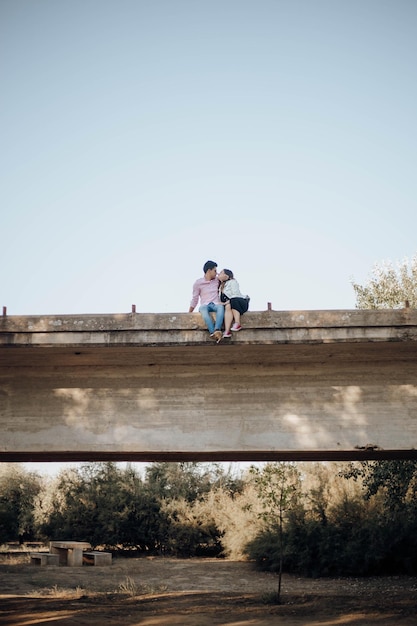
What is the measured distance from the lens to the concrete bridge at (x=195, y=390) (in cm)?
854

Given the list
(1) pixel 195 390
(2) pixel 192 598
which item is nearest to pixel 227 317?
(1) pixel 195 390

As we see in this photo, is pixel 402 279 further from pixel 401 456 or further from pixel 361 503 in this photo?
pixel 401 456

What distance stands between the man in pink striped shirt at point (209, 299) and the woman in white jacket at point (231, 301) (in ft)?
0.26

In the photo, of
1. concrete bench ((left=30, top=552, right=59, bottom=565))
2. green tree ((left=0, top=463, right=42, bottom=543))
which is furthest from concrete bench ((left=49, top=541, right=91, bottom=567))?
green tree ((left=0, top=463, right=42, bottom=543))

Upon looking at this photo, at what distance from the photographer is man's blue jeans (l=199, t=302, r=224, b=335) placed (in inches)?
329

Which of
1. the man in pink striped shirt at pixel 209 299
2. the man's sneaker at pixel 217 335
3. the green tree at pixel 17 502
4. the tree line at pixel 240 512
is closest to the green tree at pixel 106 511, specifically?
the tree line at pixel 240 512

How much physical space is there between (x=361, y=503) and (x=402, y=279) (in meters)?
8.53

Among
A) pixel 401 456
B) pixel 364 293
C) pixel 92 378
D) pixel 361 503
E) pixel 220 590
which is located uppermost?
pixel 364 293

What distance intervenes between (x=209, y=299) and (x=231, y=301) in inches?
22.9

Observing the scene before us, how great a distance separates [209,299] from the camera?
9156 mm

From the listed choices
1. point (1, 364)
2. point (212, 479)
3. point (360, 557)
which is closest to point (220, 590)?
point (360, 557)

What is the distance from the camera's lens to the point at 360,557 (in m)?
21.1

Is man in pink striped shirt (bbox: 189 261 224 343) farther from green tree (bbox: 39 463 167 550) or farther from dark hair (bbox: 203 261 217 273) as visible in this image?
green tree (bbox: 39 463 167 550)

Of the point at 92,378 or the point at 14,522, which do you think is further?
the point at 14,522
